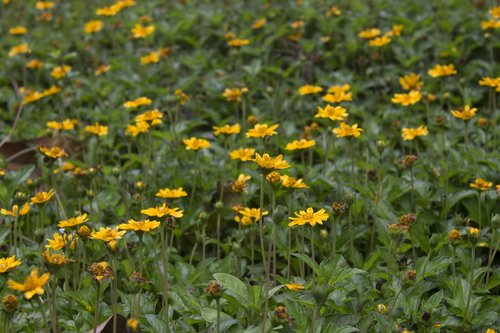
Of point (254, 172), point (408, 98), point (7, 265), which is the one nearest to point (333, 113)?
point (254, 172)

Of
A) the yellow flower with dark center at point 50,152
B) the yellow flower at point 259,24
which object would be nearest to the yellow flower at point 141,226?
the yellow flower with dark center at point 50,152

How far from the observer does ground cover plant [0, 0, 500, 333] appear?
2.35m

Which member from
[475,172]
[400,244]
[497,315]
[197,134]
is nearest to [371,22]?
[197,134]

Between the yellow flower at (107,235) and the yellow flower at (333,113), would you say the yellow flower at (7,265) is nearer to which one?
the yellow flower at (107,235)

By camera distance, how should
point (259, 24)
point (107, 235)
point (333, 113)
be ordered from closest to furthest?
point (107, 235) < point (333, 113) < point (259, 24)

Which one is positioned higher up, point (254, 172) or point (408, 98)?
point (408, 98)

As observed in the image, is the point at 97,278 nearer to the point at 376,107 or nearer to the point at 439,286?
the point at 439,286

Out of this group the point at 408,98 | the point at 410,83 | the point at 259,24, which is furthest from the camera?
the point at 259,24

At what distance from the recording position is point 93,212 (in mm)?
3182

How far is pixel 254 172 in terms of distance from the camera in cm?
325

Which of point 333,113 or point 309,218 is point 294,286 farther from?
point 333,113

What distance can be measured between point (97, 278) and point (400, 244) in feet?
4.04

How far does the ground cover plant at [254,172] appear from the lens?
7.70 feet

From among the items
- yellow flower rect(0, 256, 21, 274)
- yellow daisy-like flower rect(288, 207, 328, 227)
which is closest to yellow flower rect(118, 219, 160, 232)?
yellow flower rect(0, 256, 21, 274)
